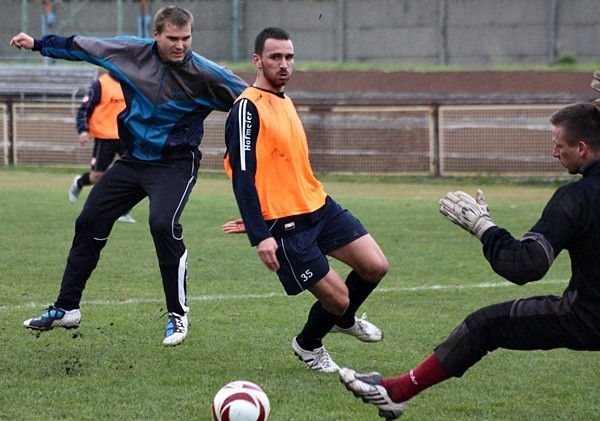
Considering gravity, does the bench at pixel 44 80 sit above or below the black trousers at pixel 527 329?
above

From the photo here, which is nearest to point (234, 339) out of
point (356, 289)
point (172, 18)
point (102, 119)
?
point (356, 289)

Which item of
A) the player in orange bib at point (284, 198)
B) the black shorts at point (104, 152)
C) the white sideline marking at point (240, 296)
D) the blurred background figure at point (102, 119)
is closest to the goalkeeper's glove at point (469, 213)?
the player in orange bib at point (284, 198)

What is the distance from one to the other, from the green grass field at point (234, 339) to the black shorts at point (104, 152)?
A: 0.95 meters

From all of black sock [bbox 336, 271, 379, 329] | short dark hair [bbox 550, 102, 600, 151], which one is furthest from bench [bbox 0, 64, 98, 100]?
short dark hair [bbox 550, 102, 600, 151]

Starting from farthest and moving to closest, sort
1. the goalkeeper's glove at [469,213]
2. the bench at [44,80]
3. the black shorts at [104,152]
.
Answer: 1. the bench at [44,80]
2. the black shorts at [104,152]
3. the goalkeeper's glove at [469,213]

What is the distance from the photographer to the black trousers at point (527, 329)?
17.2 feet

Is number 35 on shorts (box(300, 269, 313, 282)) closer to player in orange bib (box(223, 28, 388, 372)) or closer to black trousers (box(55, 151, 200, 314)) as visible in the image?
player in orange bib (box(223, 28, 388, 372))

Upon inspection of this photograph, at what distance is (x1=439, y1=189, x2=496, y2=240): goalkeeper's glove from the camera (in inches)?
203

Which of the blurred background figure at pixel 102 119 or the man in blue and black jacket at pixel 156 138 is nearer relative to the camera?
the man in blue and black jacket at pixel 156 138

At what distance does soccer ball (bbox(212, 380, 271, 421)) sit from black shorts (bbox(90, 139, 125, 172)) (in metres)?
9.29

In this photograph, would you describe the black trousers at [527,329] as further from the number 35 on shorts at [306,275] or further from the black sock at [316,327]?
the black sock at [316,327]

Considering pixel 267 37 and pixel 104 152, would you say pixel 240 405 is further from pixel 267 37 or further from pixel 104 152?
pixel 104 152

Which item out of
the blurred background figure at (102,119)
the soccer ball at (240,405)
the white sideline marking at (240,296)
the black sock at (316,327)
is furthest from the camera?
the blurred background figure at (102,119)

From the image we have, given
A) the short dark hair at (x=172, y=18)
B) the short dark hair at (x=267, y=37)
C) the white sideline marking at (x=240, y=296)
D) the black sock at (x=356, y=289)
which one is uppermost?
the short dark hair at (x=172, y=18)
